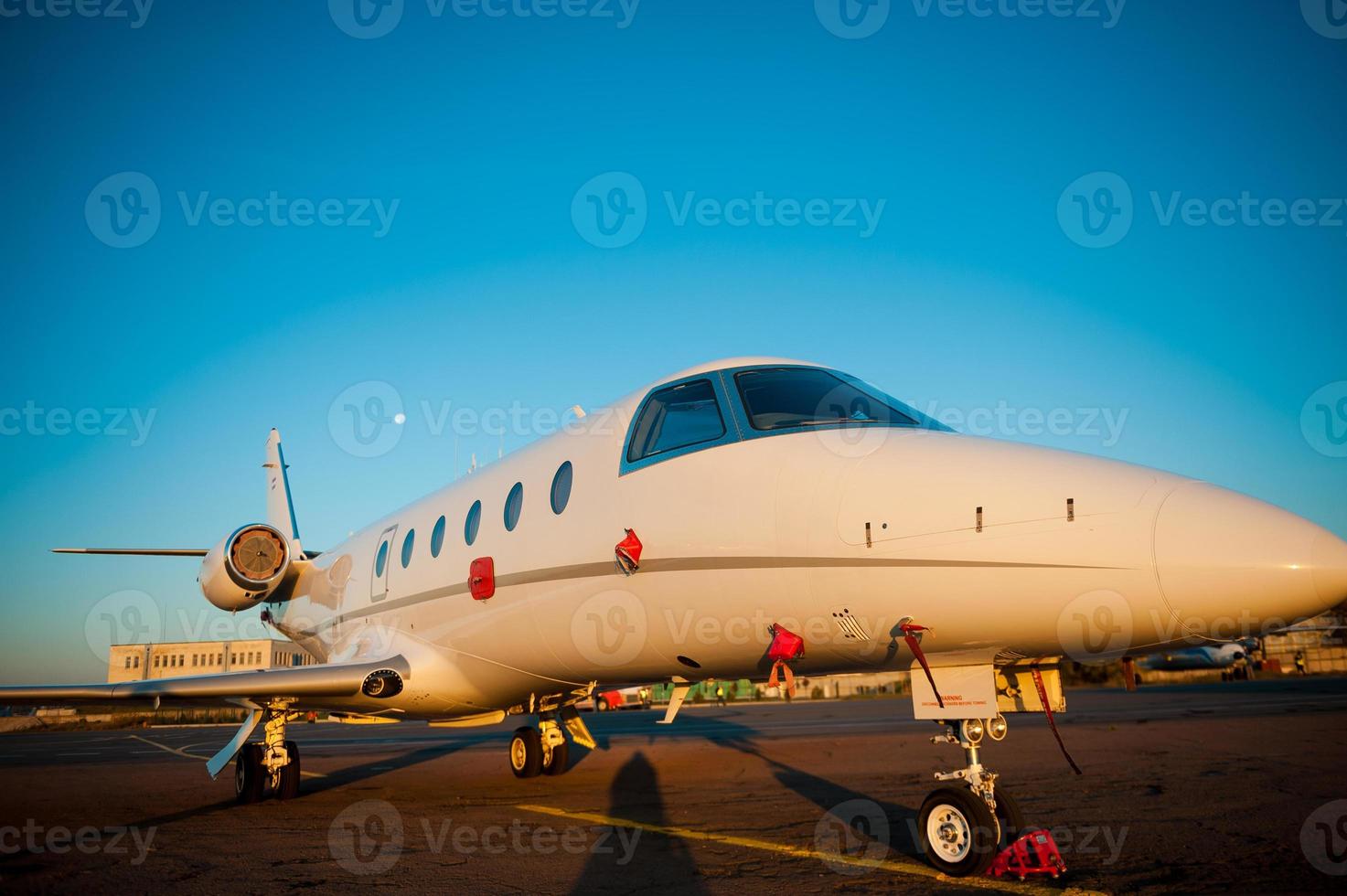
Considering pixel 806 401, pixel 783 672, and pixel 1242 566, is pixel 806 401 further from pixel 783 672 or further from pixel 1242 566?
pixel 1242 566

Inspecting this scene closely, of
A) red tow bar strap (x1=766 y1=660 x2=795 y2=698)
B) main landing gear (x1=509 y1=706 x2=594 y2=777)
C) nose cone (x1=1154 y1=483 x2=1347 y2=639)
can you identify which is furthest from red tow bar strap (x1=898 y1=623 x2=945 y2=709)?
main landing gear (x1=509 y1=706 x2=594 y2=777)

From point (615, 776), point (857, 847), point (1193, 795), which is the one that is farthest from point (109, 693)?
point (1193, 795)

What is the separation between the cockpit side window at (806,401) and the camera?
590 centimetres

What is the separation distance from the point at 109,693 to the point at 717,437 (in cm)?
719

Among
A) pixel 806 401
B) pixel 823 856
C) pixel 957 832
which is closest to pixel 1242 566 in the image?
pixel 957 832

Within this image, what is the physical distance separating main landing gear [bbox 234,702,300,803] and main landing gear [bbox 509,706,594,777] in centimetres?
279

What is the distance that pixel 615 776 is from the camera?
12.0 metres

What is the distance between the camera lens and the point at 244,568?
14.1 meters

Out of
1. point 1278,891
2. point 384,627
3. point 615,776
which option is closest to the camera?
→ point 1278,891

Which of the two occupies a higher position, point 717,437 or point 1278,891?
point 717,437

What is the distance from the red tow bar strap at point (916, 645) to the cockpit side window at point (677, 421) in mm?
1916

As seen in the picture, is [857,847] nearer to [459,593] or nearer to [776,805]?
[776,805]

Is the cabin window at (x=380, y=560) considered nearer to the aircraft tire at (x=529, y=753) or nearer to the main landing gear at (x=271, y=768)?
the main landing gear at (x=271, y=768)

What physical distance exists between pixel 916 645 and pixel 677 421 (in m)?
2.53
